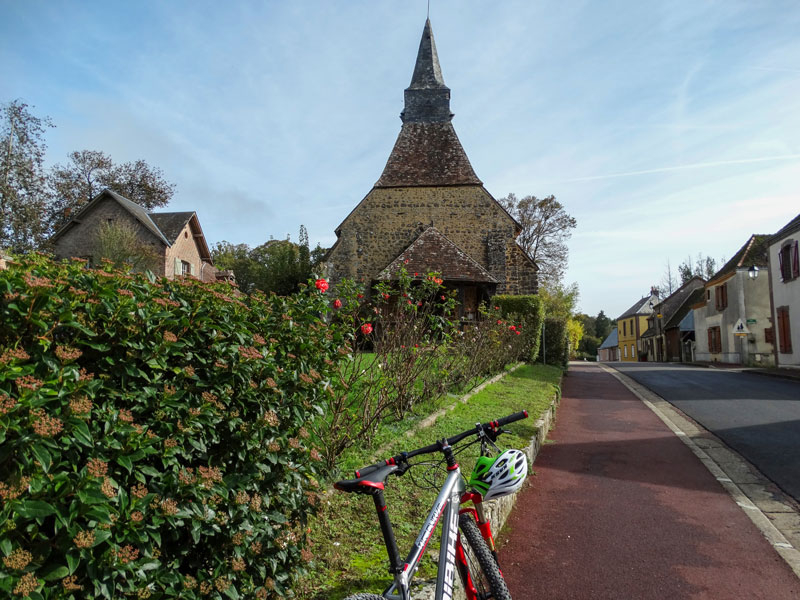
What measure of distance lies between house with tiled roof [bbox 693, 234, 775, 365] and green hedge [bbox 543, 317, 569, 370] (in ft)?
36.2

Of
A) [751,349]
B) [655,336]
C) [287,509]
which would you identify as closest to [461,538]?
[287,509]

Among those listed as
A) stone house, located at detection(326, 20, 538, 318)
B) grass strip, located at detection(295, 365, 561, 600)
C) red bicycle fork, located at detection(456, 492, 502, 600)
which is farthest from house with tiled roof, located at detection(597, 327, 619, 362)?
red bicycle fork, located at detection(456, 492, 502, 600)

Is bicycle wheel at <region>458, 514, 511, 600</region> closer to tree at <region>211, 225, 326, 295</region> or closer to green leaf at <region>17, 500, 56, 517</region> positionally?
green leaf at <region>17, 500, 56, 517</region>

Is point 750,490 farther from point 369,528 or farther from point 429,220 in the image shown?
point 429,220

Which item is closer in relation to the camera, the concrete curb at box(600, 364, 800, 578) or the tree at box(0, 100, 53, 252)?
the concrete curb at box(600, 364, 800, 578)

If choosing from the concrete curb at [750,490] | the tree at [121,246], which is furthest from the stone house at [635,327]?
the concrete curb at [750,490]

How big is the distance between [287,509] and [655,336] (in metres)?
55.6

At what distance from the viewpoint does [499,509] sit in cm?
433

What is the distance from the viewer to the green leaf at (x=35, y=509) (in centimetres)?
150

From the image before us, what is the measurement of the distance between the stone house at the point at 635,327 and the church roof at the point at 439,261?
133ft

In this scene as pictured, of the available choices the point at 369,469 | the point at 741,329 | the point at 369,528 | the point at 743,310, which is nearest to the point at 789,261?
the point at 741,329

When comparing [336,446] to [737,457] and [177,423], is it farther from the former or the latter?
[737,457]

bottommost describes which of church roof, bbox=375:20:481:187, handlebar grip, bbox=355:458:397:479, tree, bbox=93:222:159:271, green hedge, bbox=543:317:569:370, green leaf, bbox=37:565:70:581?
green leaf, bbox=37:565:70:581

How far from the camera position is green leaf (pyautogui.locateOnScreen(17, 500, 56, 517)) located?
150 centimetres
